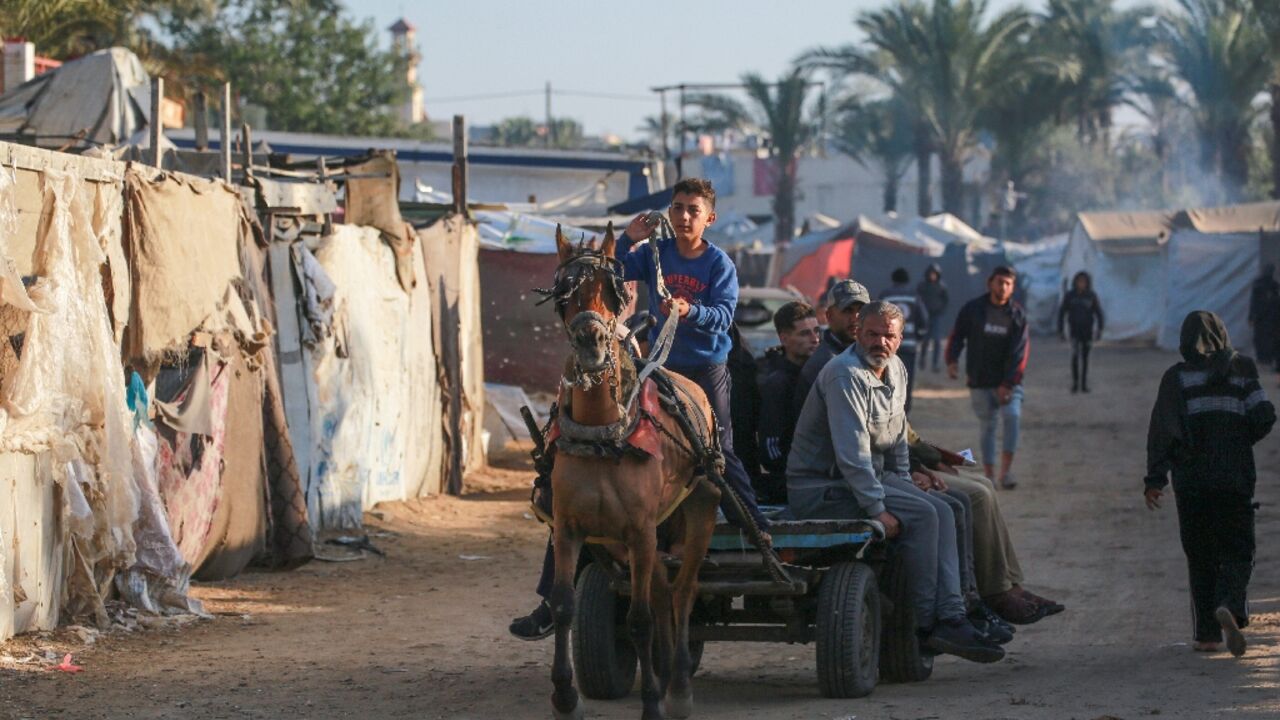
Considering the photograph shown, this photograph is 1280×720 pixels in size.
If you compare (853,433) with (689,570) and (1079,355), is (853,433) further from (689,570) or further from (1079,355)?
(1079,355)

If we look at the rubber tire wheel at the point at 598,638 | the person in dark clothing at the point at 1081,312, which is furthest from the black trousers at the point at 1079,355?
the rubber tire wheel at the point at 598,638

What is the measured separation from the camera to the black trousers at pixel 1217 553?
909cm

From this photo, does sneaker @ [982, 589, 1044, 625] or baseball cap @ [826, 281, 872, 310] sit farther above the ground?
baseball cap @ [826, 281, 872, 310]

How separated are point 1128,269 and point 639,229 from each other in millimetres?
36343

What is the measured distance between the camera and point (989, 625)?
28.2ft

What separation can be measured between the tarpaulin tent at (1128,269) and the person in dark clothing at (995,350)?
26674 mm

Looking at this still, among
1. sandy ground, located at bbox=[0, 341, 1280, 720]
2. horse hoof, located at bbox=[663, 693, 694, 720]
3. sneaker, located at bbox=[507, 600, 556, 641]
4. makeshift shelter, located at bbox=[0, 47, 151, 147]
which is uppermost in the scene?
makeshift shelter, located at bbox=[0, 47, 151, 147]

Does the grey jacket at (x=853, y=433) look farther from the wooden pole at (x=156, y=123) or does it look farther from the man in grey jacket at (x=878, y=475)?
the wooden pole at (x=156, y=123)

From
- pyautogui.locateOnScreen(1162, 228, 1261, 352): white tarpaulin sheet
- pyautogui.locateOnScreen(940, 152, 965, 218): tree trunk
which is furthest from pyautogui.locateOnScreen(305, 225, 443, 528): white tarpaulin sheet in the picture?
pyautogui.locateOnScreen(940, 152, 965, 218): tree trunk

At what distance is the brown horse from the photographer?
23.3ft

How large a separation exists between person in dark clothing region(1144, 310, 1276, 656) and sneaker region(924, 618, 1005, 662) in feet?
5.01

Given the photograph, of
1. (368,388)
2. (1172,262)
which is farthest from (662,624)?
(1172,262)

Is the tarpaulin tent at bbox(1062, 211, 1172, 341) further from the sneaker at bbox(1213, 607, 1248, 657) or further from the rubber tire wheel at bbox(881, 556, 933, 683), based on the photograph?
the rubber tire wheel at bbox(881, 556, 933, 683)

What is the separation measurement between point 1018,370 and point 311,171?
22.1ft
